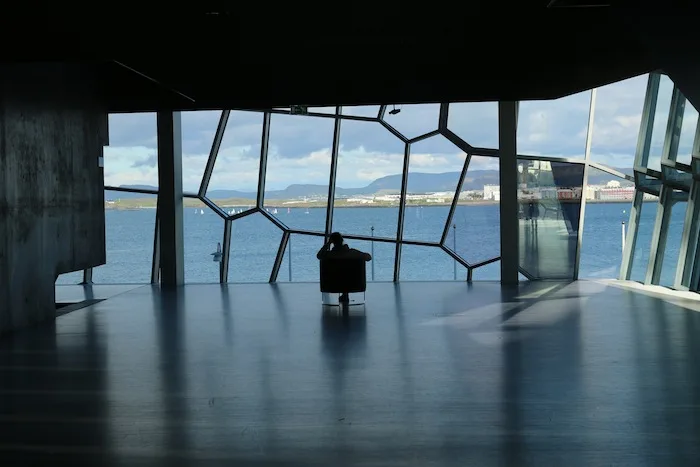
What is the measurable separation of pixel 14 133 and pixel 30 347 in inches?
132

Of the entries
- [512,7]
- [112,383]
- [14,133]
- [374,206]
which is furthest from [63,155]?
[374,206]

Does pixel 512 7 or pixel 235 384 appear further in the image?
pixel 512 7

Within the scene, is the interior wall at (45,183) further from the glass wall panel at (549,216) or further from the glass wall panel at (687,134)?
the glass wall panel at (687,134)

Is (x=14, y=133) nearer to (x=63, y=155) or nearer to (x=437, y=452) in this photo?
(x=63, y=155)

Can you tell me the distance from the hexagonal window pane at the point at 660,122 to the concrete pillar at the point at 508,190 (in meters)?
2.70

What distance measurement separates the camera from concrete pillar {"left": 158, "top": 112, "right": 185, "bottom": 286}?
18.2 meters

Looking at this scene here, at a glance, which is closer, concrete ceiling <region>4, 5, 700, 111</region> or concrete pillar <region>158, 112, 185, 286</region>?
concrete ceiling <region>4, 5, 700, 111</region>

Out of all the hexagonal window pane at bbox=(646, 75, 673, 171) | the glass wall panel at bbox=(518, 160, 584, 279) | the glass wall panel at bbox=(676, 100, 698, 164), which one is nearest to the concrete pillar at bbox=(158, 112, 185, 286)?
the glass wall panel at bbox=(518, 160, 584, 279)

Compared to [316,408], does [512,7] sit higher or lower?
higher

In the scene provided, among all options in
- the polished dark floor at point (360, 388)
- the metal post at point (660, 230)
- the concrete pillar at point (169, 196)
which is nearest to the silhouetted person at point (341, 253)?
the polished dark floor at point (360, 388)

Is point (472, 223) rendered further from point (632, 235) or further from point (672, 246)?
point (672, 246)

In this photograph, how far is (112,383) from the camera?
753cm

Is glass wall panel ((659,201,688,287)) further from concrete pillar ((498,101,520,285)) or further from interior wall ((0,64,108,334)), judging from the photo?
interior wall ((0,64,108,334))

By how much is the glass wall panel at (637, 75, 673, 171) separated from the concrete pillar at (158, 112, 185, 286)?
9938 mm
